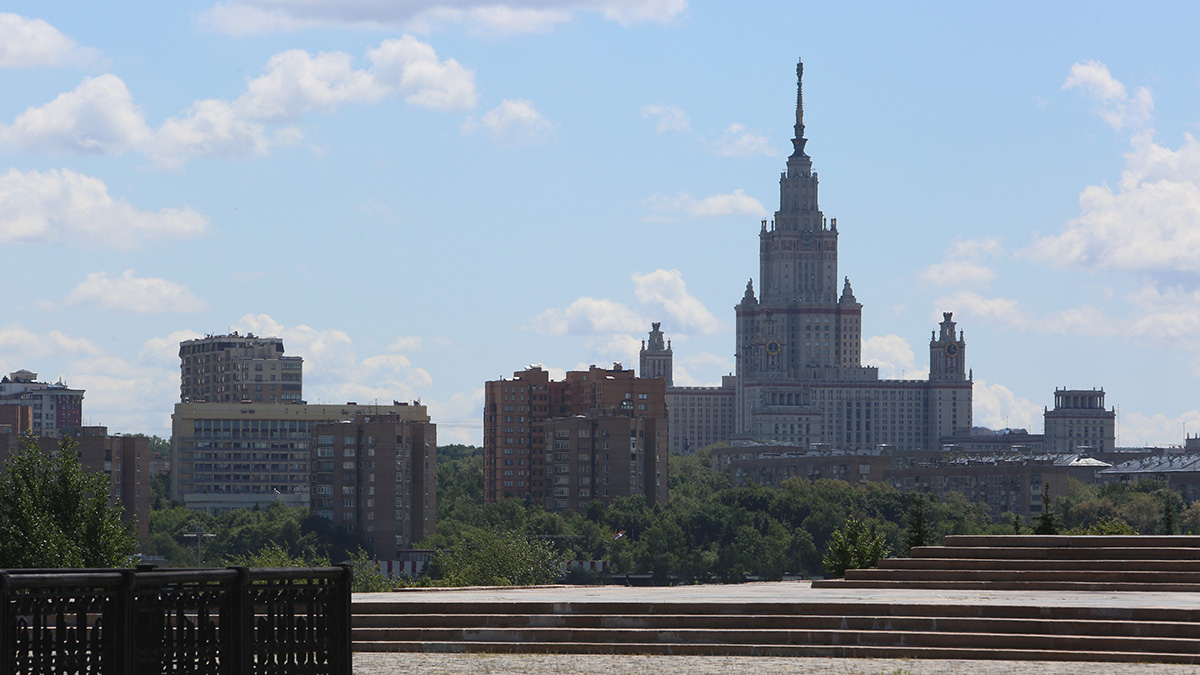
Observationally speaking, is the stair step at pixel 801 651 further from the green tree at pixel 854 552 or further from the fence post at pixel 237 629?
the green tree at pixel 854 552

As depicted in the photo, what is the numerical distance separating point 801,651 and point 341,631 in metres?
9.10

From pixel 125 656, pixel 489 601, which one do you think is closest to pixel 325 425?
pixel 489 601

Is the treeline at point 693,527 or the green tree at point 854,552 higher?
the green tree at point 854,552

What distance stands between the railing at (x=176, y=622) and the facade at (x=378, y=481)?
148227 millimetres

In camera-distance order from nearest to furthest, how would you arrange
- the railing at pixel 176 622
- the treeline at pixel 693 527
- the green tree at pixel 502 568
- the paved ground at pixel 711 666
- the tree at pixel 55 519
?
the railing at pixel 176 622
the paved ground at pixel 711 666
the tree at pixel 55 519
the green tree at pixel 502 568
the treeline at pixel 693 527

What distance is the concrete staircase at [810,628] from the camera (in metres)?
23.8

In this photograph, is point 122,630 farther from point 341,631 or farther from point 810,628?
point 810,628

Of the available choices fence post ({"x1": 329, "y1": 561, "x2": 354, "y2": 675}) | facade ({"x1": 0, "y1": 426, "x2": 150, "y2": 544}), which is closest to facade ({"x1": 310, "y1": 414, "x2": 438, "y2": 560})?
facade ({"x1": 0, "y1": 426, "x2": 150, "y2": 544})

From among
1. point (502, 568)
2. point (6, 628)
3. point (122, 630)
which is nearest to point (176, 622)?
point (122, 630)

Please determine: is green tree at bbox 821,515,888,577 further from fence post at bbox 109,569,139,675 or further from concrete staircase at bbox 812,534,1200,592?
fence post at bbox 109,569,139,675

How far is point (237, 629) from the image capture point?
16.1 m

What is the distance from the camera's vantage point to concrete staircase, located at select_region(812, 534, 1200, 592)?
30172 mm

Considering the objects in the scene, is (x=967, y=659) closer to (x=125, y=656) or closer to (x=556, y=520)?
(x=125, y=656)

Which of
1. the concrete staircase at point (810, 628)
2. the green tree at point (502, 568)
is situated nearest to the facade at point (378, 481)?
the green tree at point (502, 568)
